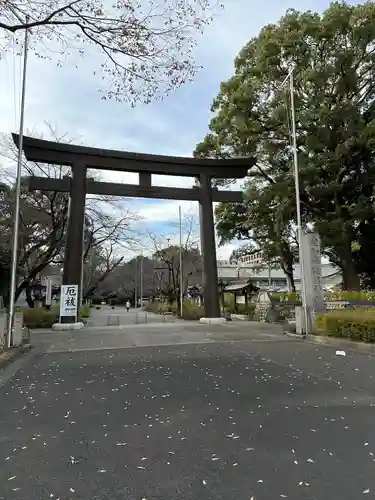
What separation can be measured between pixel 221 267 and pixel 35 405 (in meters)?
61.4

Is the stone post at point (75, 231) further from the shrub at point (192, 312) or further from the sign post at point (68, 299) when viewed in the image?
the shrub at point (192, 312)

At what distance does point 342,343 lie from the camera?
10.8 meters

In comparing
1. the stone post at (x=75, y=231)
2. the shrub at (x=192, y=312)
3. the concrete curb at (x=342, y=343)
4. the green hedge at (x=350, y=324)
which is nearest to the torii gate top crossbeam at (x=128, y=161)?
the stone post at (x=75, y=231)

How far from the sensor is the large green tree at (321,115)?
20.0 metres

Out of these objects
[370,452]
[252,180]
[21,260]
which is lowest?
[370,452]

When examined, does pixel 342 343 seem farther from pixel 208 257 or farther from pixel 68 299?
pixel 68 299

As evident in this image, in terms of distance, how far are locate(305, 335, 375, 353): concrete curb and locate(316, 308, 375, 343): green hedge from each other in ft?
0.99

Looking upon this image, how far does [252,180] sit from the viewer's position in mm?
24297

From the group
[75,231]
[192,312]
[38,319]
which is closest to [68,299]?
[75,231]

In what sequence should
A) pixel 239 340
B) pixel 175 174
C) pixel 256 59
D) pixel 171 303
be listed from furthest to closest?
pixel 171 303 < pixel 256 59 < pixel 175 174 < pixel 239 340

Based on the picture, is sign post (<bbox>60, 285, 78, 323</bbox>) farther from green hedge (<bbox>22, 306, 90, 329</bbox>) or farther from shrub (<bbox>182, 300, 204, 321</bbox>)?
shrub (<bbox>182, 300, 204, 321</bbox>)

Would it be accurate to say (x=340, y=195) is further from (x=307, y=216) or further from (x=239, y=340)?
(x=239, y=340)

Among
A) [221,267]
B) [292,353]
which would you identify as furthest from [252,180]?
[221,267]

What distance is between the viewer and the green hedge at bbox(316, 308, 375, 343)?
1036cm
